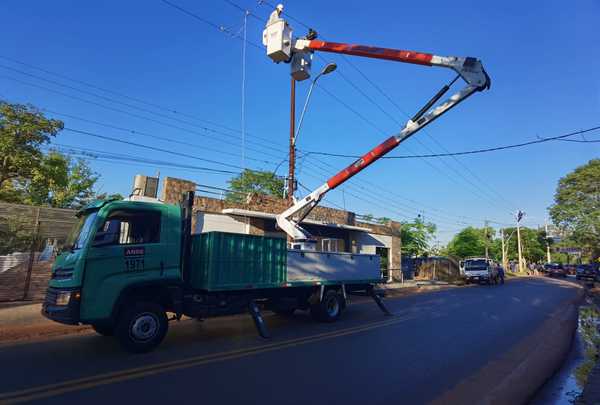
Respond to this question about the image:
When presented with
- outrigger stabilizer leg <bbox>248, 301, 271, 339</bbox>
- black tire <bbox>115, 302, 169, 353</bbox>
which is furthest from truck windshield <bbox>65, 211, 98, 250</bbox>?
outrigger stabilizer leg <bbox>248, 301, 271, 339</bbox>

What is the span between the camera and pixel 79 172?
3753cm

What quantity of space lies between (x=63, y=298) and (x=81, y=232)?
119 cm

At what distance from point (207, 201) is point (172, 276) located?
31.0 ft

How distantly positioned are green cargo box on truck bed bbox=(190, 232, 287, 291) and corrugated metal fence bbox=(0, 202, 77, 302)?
7.21m

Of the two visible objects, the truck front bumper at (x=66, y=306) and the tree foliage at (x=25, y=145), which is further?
the tree foliage at (x=25, y=145)

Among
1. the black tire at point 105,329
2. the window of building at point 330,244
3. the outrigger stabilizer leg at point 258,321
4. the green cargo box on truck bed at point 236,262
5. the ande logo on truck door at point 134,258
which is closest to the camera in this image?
the ande logo on truck door at point 134,258

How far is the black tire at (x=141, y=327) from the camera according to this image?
644 centimetres

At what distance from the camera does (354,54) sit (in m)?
12.8

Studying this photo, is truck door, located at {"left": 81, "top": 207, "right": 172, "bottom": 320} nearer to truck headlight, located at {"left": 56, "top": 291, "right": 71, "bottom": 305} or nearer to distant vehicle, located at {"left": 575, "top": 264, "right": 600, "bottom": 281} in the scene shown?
truck headlight, located at {"left": 56, "top": 291, "right": 71, "bottom": 305}

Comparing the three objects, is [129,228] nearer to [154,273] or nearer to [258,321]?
[154,273]

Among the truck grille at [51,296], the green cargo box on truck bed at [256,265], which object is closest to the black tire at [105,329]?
the truck grille at [51,296]

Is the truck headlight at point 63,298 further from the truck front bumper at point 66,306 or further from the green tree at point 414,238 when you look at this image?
the green tree at point 414,238

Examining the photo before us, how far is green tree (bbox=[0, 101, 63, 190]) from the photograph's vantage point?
20.3 meters

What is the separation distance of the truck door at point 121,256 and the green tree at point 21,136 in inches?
709
